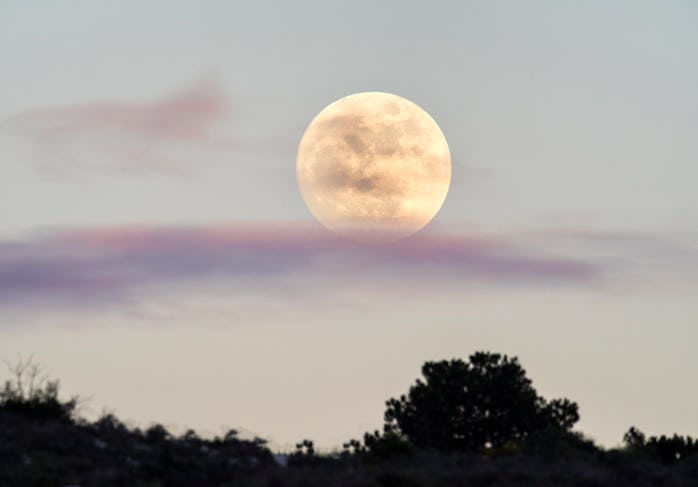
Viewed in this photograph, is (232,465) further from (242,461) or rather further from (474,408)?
(474,408)

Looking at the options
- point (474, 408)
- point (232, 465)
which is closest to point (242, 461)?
point (232, 465)

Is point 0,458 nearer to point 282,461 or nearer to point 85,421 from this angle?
point 85,421

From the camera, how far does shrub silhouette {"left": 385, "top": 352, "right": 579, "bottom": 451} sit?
262ft

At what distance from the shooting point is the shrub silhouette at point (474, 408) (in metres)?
79.8

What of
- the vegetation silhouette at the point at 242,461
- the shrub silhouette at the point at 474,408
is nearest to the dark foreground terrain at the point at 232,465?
the vegetation silhouette at the point at 242,461

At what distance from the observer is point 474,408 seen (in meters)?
80.8

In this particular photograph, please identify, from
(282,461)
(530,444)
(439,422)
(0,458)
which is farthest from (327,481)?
(439,422)

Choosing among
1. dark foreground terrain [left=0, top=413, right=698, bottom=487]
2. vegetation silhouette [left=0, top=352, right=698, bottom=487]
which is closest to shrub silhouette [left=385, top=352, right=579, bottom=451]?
vegetation silhouette [left=0, top=352, right=698, bottom=487]

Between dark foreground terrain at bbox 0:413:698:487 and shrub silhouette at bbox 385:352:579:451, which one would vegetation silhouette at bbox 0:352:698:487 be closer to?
dark foreground terrain at bbox 0:413:698:487

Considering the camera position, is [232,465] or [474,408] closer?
[232,465]

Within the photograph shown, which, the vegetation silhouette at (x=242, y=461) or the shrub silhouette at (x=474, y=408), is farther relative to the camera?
the shrub silhouette at (x=474, y=408)

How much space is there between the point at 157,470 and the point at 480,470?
453 inches

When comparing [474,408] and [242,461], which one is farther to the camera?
[474,408]

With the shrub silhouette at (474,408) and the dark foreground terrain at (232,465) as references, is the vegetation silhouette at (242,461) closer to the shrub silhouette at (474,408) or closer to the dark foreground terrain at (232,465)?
the dark foreground terrain at (232,465)
